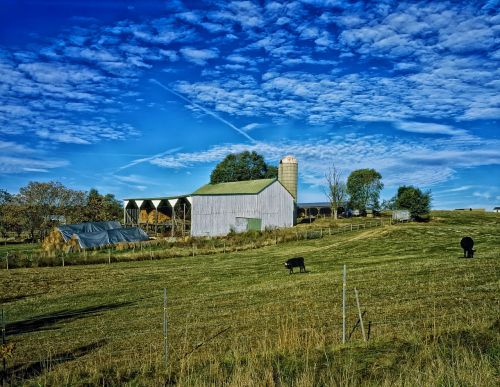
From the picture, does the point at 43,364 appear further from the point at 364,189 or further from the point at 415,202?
the point at 364,189

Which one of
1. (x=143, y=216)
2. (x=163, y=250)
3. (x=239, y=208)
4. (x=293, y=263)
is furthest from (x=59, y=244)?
(x=293, y=263)

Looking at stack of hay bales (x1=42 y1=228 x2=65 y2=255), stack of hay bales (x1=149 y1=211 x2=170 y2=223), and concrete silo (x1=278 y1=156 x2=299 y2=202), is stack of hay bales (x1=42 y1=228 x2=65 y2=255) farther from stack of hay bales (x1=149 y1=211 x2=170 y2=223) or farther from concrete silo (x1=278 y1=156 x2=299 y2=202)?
concrete silo (x1=278 y1=156 x2=299 y2=202)

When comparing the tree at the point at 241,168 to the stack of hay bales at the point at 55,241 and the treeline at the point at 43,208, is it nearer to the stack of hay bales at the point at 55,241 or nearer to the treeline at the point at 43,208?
the treeline at the point at 43,208

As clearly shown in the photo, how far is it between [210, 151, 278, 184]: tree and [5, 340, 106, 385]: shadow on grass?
287 ft

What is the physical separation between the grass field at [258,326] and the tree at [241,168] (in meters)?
69.0

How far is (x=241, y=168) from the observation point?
101062mm

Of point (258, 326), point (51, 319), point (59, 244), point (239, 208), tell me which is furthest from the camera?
point (239, 208)

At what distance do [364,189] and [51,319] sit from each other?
9712cm

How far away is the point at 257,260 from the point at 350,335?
1020 inches

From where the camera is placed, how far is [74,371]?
31.8 feet

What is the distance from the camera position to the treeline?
80.2 metres

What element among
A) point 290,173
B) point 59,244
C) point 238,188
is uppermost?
point 290,173

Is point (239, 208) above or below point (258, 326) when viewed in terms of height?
above

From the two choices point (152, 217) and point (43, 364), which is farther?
point (152, 217)
